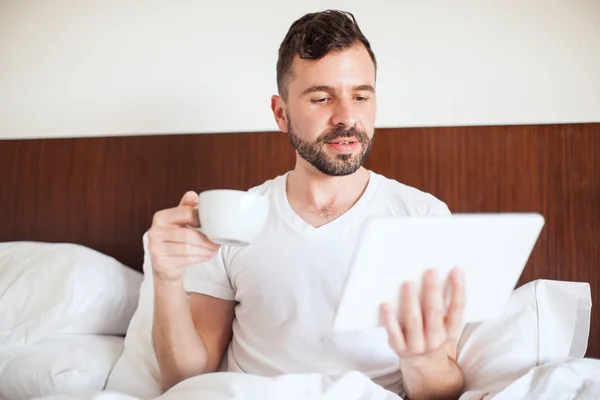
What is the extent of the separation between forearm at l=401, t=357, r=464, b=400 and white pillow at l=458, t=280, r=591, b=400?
0.04 m

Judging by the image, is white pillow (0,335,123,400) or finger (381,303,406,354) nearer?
finger (381,303,406,354)

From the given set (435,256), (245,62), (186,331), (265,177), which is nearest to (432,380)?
(435,256)

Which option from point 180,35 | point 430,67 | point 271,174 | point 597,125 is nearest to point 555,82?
point 597,125

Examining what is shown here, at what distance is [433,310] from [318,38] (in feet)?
2.21

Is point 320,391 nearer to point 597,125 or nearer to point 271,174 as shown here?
point 271,174

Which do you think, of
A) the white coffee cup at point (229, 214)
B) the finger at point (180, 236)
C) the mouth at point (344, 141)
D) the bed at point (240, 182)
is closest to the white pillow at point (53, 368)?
the bed at point (240, 182)

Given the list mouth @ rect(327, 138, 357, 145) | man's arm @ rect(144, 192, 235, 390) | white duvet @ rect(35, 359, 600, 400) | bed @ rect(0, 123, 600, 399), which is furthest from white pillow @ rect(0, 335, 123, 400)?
mouth @ rect(327, 138, 357, 145)

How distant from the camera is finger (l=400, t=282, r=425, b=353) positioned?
750 mm

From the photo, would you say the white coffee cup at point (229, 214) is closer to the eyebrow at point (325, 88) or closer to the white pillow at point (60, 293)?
the eyebrow at point (325, 88)

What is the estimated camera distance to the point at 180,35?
5.82 feet

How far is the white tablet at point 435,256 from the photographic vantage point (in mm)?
706

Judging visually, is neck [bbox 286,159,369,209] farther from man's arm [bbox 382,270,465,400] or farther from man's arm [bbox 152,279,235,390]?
man's arm [bbox 382,270,465,400]

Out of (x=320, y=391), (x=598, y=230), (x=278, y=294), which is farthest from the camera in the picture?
(x=598, y=230)

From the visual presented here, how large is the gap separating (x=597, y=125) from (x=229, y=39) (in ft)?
3.52
